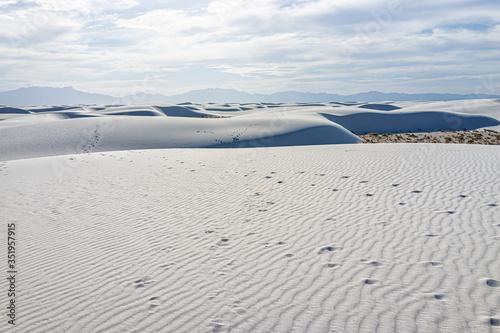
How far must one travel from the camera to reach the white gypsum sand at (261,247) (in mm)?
3645

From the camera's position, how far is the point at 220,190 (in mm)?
9133

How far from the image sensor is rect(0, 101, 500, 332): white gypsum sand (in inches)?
143

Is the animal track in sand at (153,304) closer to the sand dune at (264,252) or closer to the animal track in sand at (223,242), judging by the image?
the sand dune at (264,252)

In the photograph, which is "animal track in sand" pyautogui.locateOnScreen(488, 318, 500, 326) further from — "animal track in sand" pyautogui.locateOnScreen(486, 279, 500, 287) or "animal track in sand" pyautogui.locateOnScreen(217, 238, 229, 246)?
"animal track in sand" pyautogui.locateOnScreen(217, 238, 229, 246)

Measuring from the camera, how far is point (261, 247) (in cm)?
533

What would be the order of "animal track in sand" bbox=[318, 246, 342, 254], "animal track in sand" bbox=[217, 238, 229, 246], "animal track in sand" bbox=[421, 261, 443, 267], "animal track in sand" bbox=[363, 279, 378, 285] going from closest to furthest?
"animal track in sand" bbox=[363, 279, 378, 285], "animal track in sand" bbox=[421, 261, 443, 267], "animal track in sand" bbox=[318, 246, 342, 254], "animal track in sand" bbox=[217, 238, 229, 246]

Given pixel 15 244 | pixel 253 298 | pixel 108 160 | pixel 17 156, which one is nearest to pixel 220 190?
pixel 15 244

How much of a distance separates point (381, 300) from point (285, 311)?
1069 millimetres

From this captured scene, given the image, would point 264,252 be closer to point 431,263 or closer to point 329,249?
point 329,249

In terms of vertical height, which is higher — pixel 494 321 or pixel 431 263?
pixel 431 263

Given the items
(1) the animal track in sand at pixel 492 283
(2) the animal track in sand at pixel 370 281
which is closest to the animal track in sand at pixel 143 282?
(2) the animal track in sand at pixel 370 281

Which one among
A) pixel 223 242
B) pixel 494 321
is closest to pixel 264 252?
pixel 223 242

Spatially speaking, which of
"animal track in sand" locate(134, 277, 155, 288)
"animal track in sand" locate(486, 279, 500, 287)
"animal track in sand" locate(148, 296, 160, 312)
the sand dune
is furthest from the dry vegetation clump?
"animal track in sand" locate(148, 296, 160, 312)

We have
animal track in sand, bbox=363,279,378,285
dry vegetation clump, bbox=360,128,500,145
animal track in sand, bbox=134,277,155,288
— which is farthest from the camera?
dry vegetation clump, bbox=360,128,500,145
